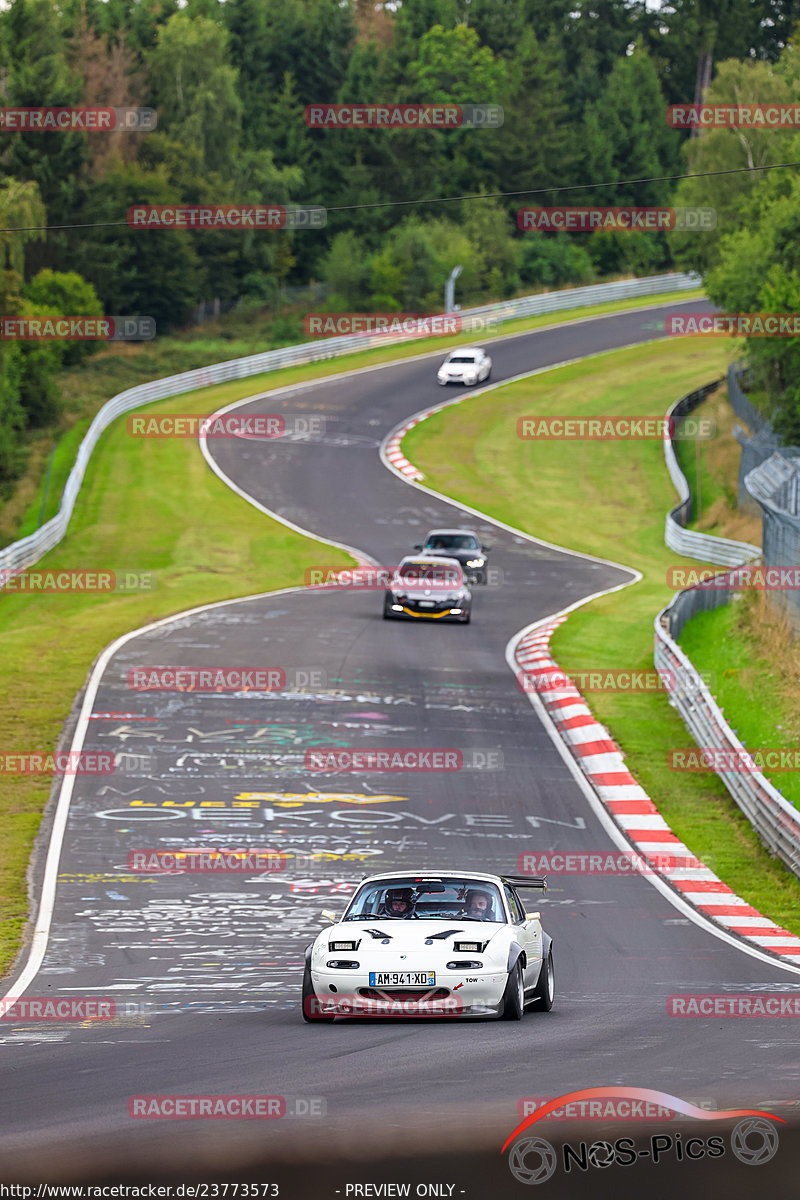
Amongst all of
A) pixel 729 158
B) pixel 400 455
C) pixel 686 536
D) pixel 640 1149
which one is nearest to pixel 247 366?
pixel 400 455

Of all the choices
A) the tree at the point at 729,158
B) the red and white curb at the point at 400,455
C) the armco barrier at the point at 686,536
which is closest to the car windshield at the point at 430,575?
the armco barrier at the point at 686,536

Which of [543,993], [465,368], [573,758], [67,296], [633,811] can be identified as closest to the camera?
[543,993]

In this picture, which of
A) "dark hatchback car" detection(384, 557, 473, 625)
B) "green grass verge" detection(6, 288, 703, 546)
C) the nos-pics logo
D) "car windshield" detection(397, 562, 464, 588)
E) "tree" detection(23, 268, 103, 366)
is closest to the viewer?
the nos-pics logo

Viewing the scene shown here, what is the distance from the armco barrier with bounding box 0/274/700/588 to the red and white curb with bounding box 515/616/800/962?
15.5 metres

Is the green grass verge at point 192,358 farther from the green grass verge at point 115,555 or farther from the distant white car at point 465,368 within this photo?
the distant white car at point 465,368

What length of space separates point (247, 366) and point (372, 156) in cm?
3868

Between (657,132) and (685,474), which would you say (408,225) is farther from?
(685,474)

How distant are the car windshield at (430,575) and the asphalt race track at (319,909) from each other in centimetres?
105

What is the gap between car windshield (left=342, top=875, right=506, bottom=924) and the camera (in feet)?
39.4

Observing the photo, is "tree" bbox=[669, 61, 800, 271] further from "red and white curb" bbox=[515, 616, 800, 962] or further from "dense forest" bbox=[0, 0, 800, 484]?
"red and white curb" bbox=[515, 616, 800, 962]

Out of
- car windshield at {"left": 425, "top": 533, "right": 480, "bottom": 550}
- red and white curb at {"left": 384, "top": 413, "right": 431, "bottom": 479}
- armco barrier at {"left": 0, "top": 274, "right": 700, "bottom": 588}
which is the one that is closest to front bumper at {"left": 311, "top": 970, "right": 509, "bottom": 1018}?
armco barrier at {"left": 0, "top": 274, "right": 700, "bottom": 588}

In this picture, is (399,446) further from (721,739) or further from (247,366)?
(721,739)

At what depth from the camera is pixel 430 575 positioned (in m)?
35.1

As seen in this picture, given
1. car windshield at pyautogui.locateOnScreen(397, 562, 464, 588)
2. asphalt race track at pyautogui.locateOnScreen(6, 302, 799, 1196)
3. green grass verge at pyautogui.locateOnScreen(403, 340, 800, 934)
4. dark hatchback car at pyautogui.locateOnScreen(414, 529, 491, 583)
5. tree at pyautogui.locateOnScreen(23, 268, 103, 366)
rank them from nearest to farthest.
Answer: asphalt race track at pyautogui.locateOnScreen(6, 302, 799, 1196), green grass verge at pyautogui.locateOnScreen(403, 340, 800, 934), car windshield at pyautogui.locateOnScreen(397, 562, 464, 588), dark hatchback car at pyautogui.locateOnScreen(414, 529, 491, 583), tree at pyautogui.locateOnScreen(23, 268, 103, 366)
